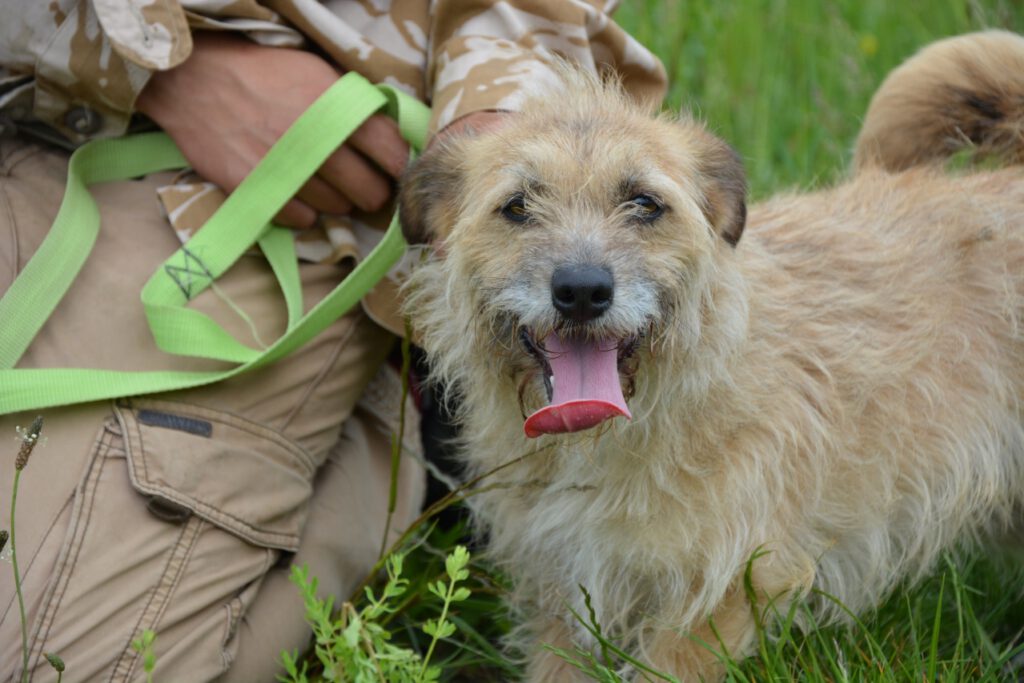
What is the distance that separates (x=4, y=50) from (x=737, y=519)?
6.67 feet

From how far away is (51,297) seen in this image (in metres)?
2.66

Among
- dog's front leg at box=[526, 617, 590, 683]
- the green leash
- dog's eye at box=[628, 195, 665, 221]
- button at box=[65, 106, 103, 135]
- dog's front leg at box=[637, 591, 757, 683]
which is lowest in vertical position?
dog's front leg at box=[526, 617, 590, 683]

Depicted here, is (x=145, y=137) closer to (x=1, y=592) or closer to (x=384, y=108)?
(x=384, y=108)

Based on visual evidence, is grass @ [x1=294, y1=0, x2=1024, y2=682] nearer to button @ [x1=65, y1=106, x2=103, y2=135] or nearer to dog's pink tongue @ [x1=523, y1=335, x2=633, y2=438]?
dog's pink tongue @ [x1=523, y1=335, x2=633, y2=438]

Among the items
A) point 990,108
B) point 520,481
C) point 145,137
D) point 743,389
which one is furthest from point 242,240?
point 990,108

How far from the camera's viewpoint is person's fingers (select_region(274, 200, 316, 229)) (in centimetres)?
280

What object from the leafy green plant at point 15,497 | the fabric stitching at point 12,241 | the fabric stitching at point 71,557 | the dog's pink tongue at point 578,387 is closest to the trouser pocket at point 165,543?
the fabric stitching at point 71,557

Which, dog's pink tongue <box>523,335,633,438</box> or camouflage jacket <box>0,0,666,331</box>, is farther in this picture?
camouflage jacket <box>0,0,666,331</box>

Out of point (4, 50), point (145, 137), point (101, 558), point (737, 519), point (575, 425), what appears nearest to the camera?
point (575, 425)

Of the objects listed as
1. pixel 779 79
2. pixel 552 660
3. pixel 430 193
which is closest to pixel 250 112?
pixel 430 193

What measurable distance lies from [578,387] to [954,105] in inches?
60.1

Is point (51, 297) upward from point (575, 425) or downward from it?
downward

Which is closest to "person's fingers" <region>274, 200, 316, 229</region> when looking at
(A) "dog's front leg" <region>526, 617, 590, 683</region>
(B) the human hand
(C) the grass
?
(B) the human hand

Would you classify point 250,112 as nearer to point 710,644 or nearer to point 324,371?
point 324,371
